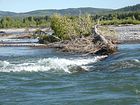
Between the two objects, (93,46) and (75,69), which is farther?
(93,46)

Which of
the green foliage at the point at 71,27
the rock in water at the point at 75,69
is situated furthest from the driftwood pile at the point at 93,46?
the rock in water at the point at 75,69

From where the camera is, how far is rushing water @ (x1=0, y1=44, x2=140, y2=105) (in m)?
21.4

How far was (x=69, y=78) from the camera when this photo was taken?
27.6 metres

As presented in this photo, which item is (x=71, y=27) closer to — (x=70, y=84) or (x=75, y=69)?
(x=75, y=69)

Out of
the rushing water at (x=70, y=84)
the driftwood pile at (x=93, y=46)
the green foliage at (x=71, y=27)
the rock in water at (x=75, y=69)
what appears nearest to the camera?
the rushing water at (x=70, y=84)

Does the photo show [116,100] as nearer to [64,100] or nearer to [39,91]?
[64,100]

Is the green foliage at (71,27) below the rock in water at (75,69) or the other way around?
below

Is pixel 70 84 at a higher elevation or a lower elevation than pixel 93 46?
higher

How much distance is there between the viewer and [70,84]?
25.5m

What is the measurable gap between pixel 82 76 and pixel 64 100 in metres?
6.93

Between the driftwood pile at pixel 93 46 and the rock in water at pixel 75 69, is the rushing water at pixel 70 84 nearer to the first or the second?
the rock in water at pixel 75 69

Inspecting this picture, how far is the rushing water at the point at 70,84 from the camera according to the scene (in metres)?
21.4

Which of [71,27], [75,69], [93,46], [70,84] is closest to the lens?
[70,84]

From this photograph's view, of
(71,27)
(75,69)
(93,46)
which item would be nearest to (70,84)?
(75,69)
